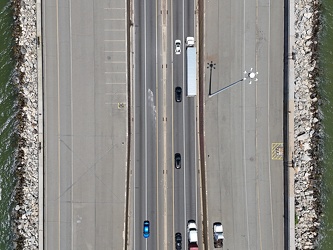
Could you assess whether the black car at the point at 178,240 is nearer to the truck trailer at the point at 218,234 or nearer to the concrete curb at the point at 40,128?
the truck trailer at the point at 218,234

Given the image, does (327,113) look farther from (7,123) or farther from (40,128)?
(7,123)

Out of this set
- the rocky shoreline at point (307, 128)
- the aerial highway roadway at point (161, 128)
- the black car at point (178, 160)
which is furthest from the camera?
the rocky shoreline at point (307, 128)

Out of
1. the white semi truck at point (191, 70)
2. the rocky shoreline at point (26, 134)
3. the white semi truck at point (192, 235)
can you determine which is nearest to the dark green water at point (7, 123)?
the rocky shoreline at point (26, 134)

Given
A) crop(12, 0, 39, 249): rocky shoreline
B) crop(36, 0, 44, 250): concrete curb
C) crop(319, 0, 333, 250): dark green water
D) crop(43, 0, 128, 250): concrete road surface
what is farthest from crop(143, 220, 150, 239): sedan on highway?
crop(319, 0, 333, 250): dark green water

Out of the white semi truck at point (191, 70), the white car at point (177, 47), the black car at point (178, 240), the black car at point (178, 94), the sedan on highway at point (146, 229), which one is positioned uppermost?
the white car at point (177, 47)

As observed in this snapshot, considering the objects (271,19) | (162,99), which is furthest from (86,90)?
(271,19)

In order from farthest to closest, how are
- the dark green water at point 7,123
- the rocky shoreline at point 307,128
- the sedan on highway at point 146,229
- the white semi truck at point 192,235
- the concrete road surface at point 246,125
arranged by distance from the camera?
the dark green water at point 7,123 → the rocky shoreline at point 307,128 → the concrete road surface at point 246,125 → the sedan on highway at point 146,229 → the white semi truck at point 192,235

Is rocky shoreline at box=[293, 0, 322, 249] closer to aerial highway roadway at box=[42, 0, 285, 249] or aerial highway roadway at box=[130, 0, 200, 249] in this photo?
aerial highway roadway at box=[42, 0, 285, 249]
